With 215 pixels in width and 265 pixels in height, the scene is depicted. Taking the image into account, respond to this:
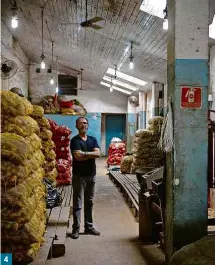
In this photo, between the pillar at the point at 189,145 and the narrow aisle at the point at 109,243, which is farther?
the narrow aisle at the point at 109,243

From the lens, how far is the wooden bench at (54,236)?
14.0 ft

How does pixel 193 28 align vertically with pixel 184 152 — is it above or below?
above

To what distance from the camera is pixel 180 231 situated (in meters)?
4.14

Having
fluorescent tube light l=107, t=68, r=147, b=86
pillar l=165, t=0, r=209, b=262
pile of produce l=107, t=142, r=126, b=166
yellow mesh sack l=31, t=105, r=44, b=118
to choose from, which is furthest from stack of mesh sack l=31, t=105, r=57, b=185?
pile of produce l=107, t=142, r=126, b=166

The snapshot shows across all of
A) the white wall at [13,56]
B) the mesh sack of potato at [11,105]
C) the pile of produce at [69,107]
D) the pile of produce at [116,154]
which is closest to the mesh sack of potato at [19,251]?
the mesh sack of potato at [11,105]

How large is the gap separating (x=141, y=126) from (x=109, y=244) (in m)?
12.0

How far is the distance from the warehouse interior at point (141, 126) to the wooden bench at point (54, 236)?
0.05 ft

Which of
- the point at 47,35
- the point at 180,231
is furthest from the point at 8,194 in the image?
the point at 47,35

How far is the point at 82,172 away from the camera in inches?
237

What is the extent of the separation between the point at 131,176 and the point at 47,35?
5.46 m

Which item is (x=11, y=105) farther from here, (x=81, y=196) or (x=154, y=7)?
(x=154, y=7)

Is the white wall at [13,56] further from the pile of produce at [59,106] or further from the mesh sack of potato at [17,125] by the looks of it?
the mesh sack of potato at [17,125]

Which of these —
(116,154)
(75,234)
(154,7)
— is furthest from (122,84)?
(75,234)

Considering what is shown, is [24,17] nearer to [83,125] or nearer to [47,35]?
[47,35]
